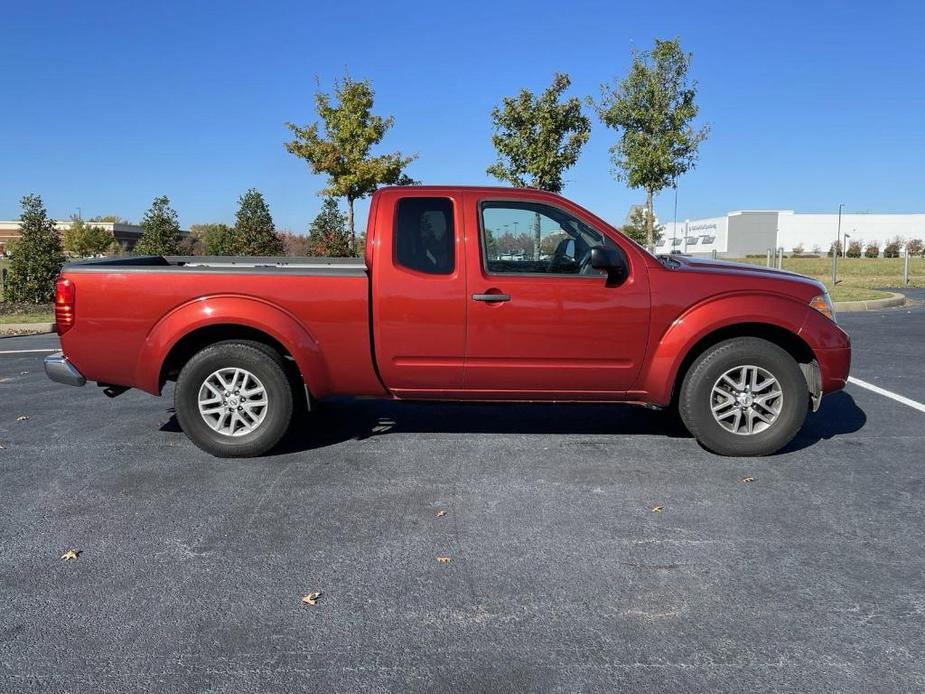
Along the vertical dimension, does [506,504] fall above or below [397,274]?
below

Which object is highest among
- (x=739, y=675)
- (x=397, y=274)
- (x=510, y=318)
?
(x=397, y=274)

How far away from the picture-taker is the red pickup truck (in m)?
4.98

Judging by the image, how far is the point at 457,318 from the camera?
16.4 feet

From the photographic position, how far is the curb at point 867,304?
52.7ft

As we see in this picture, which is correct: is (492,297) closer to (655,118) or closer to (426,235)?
(426,235)

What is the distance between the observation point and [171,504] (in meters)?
4.26

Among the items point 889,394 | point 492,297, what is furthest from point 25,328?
point 889,394

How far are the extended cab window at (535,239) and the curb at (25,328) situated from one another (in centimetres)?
1101

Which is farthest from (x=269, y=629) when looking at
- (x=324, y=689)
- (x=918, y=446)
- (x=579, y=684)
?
(x=918, y=446)

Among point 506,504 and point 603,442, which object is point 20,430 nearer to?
point 506,504

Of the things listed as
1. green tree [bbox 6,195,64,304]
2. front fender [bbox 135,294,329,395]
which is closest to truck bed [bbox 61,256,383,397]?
front fender [bbox 135,294,329,395]

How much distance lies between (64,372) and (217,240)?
26752mm

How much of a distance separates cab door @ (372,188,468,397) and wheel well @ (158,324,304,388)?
2.42ft

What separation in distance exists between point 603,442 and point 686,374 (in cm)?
85
